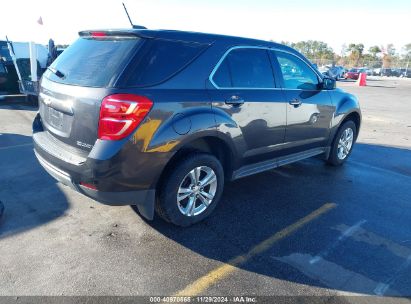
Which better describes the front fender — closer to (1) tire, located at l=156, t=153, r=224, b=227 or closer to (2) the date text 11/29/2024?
(1) tire, located at l=156, t=153, r=224, b=227

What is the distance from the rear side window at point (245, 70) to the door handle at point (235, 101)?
131mm

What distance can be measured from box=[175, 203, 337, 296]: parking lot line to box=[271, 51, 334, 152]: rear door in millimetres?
1181

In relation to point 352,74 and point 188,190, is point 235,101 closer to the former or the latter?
point 188,190

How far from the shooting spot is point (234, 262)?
2943mm

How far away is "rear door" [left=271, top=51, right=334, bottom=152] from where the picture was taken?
429cm

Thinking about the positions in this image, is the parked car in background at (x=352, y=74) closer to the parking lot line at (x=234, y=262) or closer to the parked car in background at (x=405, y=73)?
the parked car in background at (x=405, y=73)

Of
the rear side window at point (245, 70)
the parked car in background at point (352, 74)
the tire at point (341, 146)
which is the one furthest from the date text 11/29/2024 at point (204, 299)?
the parked car in background at point (352, 74)

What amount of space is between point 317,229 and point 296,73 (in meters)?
2.09

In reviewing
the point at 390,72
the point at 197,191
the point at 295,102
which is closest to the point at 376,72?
the point at 390,72

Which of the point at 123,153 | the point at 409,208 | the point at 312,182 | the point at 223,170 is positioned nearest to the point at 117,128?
the point at 123,153

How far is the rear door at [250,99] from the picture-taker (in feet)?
11.4

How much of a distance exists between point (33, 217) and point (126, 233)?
106 cm

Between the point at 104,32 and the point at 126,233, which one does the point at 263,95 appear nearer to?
the point at 104,32

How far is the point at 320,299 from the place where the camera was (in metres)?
2.55
